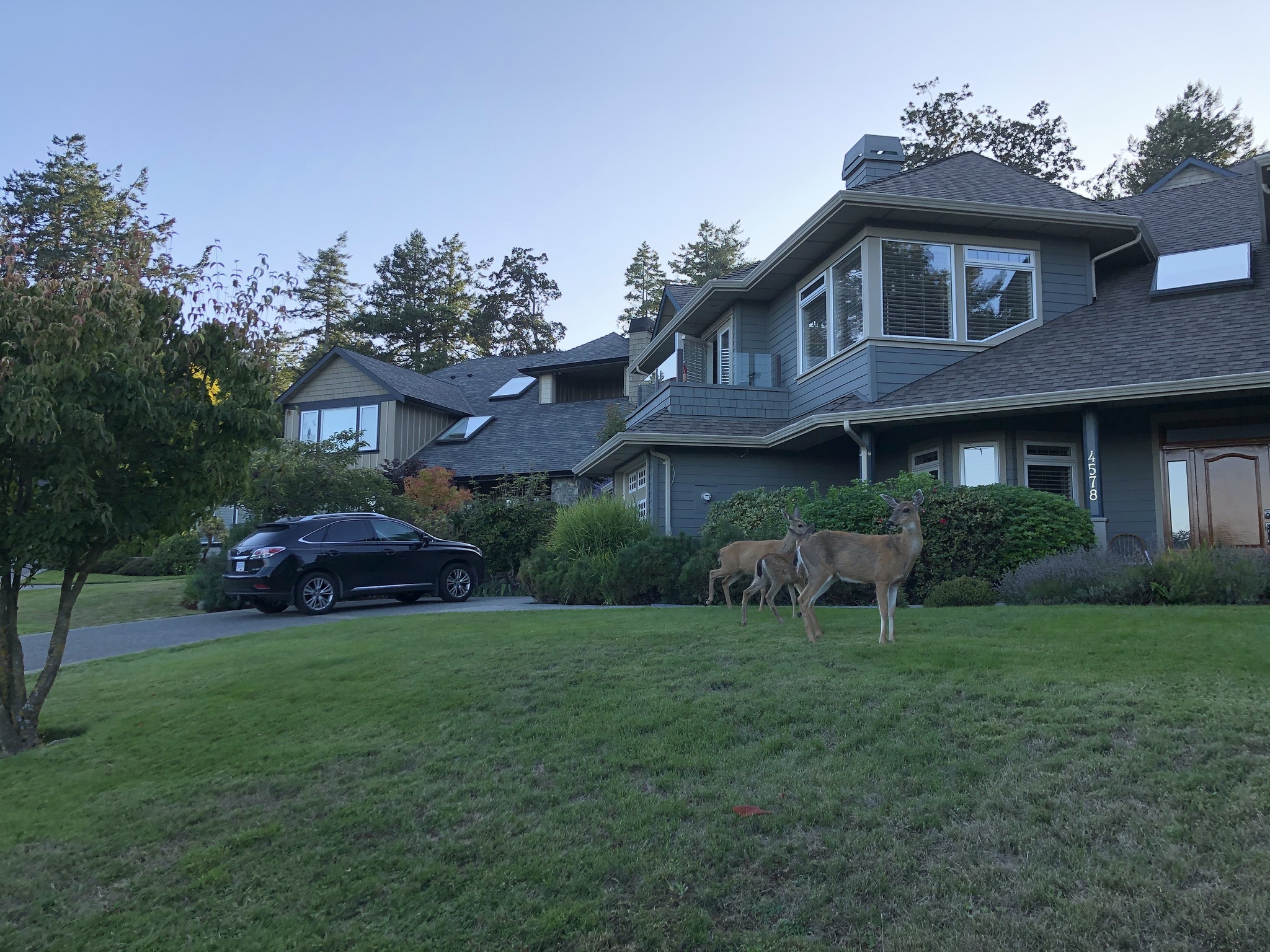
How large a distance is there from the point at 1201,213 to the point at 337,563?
1787cm

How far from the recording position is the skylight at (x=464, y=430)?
103 feet

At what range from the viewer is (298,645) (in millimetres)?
10117

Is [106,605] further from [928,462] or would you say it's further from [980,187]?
[980,187]

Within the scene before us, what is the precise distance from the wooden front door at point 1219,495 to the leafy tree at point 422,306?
138 feet

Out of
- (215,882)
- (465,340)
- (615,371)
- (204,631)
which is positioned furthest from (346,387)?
(215,882)

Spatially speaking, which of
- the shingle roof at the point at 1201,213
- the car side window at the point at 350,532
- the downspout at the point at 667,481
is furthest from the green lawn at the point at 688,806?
the shingle roof at the point at 1201,213

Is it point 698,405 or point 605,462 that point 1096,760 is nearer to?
point 698,405

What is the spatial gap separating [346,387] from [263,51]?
1708 centimetres

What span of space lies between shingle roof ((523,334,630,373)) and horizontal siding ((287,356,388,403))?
5.83m

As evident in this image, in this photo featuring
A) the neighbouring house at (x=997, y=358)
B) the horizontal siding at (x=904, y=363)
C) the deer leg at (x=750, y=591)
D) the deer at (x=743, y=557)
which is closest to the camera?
the deer leg at (x=750, y=591)

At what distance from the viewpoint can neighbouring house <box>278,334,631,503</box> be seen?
2892 cm

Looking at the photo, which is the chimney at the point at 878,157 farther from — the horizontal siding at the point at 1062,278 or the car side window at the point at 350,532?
the car side window at the point at 350,532

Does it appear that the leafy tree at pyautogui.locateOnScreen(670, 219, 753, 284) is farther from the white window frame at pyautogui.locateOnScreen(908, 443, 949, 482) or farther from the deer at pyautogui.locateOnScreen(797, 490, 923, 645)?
the deer at pyautogui.locateOnScreen(797, 490, 923, 645)

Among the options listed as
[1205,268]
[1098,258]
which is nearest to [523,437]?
[1098,258]
